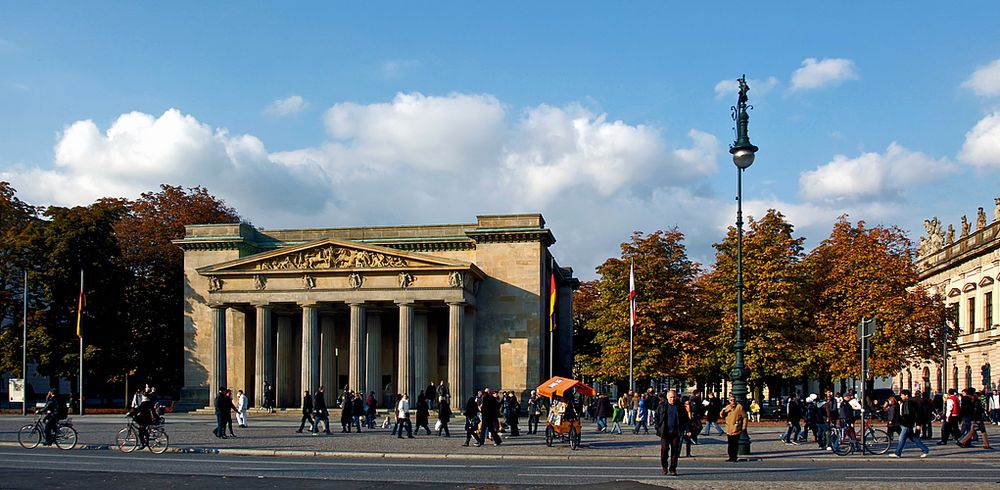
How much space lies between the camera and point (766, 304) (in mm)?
49219

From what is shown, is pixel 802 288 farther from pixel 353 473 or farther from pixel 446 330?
pixel 353 473

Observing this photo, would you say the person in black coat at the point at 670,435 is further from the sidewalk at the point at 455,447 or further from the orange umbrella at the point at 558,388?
the orange umbrella at the point at 558,388

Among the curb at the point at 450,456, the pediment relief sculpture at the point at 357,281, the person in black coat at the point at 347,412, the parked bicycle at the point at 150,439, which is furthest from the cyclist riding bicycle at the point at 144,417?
the pediment relief sculpture at the point at 357,281

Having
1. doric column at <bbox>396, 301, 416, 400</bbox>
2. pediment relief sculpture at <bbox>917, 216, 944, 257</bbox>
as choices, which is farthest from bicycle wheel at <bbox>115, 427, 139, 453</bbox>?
pediment relief sculpture at <bbox>917, 216, 944, 257</bbox>

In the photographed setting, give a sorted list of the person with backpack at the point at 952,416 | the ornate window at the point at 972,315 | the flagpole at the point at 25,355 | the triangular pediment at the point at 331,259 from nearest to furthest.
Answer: the person with backpack at the point at 952,416
the flagpole at the point at 25,355
the triangular pediment at the point at 331,259
the ornate window at the point at 972,315

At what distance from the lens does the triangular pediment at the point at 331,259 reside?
55.5m

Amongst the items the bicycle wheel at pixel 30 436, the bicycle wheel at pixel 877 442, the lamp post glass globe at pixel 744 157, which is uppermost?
the lamp post glass globe at pixel 744 157

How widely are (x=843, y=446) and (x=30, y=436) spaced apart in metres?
23.5

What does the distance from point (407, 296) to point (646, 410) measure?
21.3 metres

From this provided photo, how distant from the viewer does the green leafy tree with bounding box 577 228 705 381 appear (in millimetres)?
53094

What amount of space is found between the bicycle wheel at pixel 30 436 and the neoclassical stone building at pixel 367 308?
2640 cm

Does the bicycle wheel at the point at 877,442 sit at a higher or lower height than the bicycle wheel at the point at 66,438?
lower

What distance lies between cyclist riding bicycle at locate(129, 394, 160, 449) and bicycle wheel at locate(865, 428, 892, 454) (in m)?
19.6

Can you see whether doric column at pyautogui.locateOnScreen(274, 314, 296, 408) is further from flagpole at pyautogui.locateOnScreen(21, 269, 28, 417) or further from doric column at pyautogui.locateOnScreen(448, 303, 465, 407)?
flagpole at pyautogui.locateOnScreen(21, 269, 28, 417)
